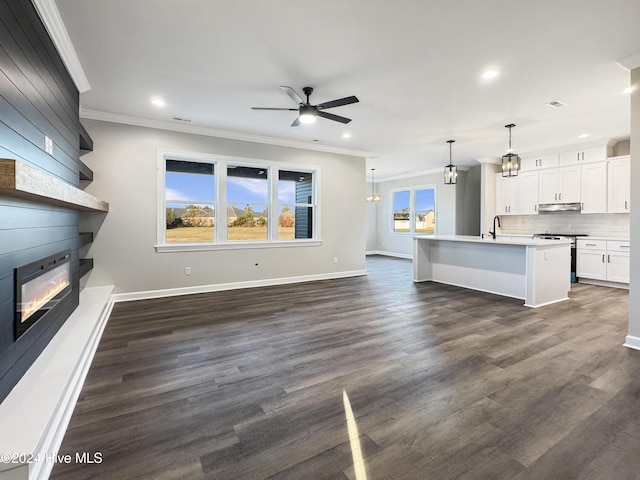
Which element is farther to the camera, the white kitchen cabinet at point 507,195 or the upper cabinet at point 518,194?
the white kitchen cabinet at point 507,195

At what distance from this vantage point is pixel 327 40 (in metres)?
2.88

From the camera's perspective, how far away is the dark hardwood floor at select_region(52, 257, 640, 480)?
63.9 inches

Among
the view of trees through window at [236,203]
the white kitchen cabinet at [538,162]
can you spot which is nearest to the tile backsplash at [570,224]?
the white kitchen cabinet at [538,162]

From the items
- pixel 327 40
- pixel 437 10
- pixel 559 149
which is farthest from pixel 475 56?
pixel 559 149

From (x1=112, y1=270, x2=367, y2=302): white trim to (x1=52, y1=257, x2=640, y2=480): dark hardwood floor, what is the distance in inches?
36.9

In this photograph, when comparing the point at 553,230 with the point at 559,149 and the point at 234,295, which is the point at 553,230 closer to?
the point at 559,149

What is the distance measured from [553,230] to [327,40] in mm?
7115

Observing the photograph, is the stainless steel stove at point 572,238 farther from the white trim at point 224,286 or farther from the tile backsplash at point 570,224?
the white trim at point 224,286

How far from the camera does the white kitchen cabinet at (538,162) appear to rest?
276 inches

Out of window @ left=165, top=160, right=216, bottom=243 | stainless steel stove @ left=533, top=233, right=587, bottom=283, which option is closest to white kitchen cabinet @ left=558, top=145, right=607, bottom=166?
stainless steel stove @ left=533, top=233, right=587, bottom=283

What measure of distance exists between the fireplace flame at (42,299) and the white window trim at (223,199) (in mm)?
2198

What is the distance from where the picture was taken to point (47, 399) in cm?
179

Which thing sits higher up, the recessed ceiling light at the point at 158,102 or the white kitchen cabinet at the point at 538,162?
the recessed ceiling light at the point at 158,102

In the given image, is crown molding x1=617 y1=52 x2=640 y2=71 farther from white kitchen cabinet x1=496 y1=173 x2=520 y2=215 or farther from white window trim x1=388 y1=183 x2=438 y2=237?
white window trim x1=388 y1=183 x2=438 y2=237
